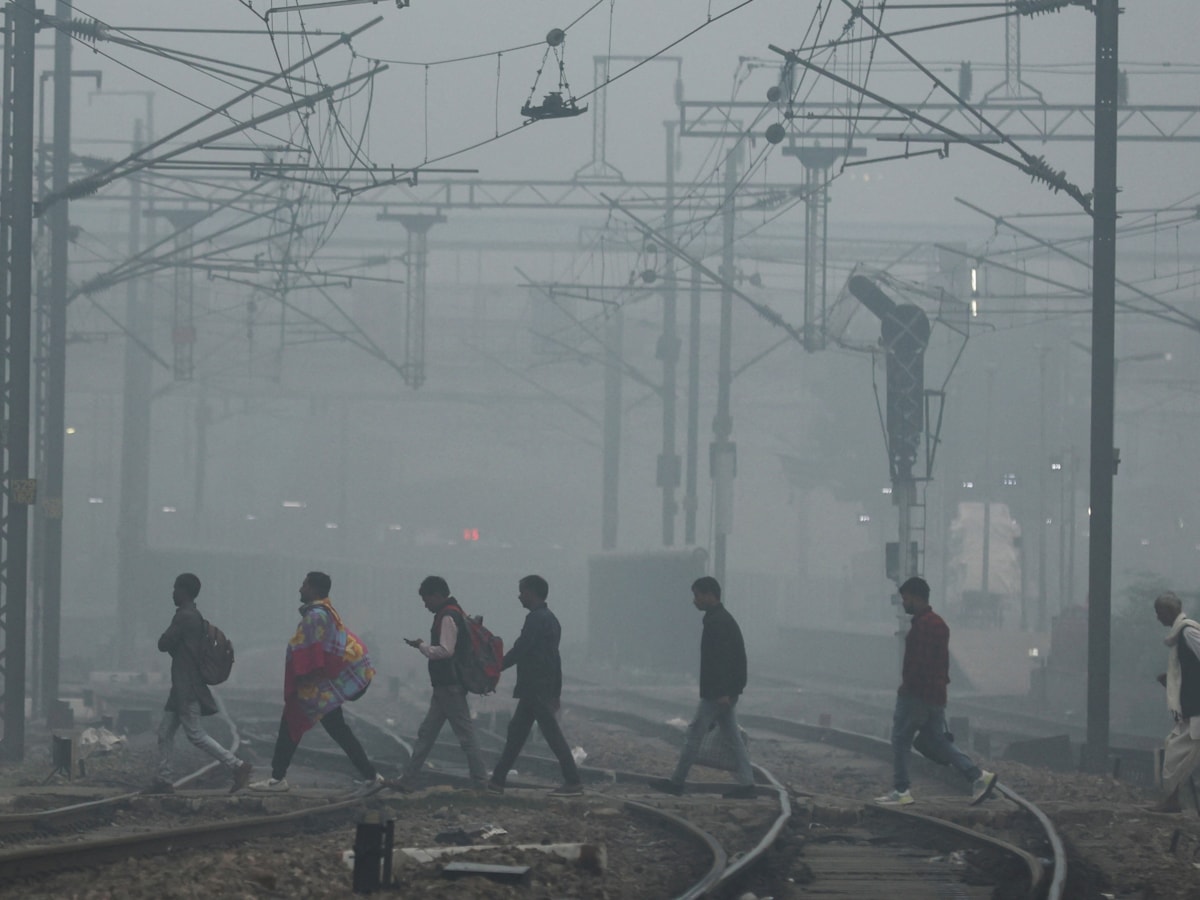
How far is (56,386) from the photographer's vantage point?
21.8 meters

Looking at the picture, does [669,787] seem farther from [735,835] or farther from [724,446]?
[724,446]

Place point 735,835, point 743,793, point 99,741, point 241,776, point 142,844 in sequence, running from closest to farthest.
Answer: point 142,844 < point 735,835 < point 241,776 < point 743,793 < point 99,741

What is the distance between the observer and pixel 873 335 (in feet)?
187

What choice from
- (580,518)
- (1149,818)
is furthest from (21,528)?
(580,518)

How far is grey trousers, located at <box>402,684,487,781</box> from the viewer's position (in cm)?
1258

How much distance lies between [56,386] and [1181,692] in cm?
1502

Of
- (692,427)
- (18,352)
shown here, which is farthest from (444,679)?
(692,427)

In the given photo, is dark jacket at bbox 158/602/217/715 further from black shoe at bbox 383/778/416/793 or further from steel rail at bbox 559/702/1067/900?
steel rail at bbox 559/702/1067/900

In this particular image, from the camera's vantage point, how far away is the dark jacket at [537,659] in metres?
12.5

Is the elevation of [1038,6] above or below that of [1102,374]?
above

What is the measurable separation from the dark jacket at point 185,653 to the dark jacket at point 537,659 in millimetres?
2221

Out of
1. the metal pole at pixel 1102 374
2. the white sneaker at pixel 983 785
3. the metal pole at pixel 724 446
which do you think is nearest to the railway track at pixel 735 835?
the white sneaker at pixel 983 785

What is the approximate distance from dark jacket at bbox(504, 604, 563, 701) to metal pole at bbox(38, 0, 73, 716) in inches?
379

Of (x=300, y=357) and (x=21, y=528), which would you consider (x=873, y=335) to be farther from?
(x=21, y=528)
